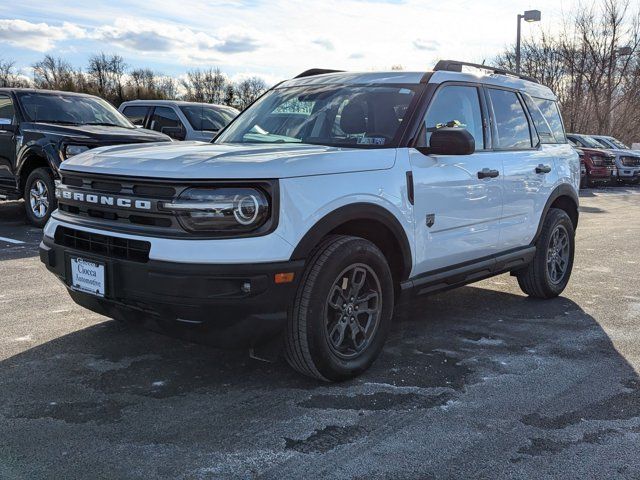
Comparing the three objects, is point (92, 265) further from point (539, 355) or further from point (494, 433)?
point (539, 355)

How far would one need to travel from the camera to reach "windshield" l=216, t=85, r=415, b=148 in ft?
13.7

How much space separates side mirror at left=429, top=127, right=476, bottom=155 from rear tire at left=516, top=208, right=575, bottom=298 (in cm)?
196

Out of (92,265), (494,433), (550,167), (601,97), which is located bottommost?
(494,433)

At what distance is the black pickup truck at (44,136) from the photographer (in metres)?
8.41

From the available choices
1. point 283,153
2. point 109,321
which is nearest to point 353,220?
point 283,153

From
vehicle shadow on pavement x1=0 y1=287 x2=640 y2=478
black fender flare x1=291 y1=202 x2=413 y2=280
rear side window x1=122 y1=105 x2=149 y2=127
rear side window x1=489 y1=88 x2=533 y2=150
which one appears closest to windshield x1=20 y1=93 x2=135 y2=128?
rear side window x1=122 y1=105 x2=149 y2=127

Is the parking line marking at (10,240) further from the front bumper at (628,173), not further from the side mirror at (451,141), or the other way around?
the front bumper at (628,173)

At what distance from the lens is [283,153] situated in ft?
11.7

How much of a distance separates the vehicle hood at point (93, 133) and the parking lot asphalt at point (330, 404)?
3.45 meters

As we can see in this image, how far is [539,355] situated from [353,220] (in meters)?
1.64

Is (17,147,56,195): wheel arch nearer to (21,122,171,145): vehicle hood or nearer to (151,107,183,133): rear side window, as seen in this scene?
(21,122,171,145): vehicle hood

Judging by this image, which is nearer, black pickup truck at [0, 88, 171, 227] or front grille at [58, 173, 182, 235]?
front grille at [58, 173, 182, 235]

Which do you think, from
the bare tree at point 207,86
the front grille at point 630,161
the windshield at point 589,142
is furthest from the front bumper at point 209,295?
the bare tree at point 207,86

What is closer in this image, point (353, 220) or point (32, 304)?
point (353, 220)
